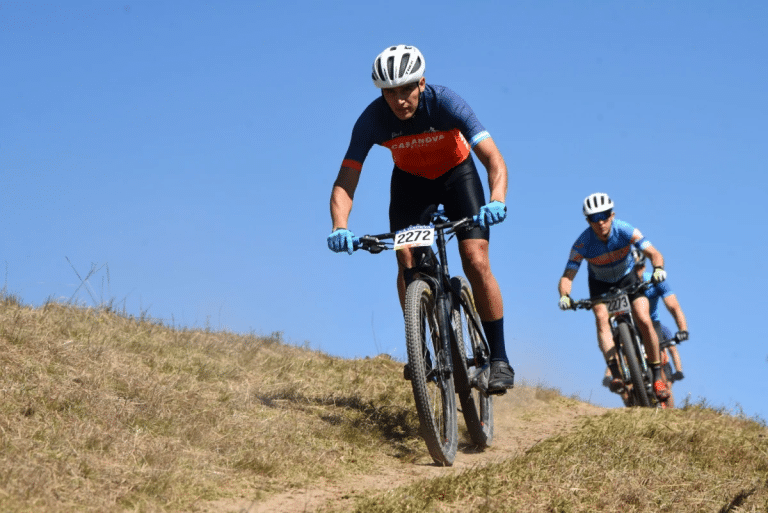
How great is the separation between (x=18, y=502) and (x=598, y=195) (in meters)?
7.93

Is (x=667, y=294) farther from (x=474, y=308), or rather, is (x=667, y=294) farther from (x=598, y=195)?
(x=474, y=308)

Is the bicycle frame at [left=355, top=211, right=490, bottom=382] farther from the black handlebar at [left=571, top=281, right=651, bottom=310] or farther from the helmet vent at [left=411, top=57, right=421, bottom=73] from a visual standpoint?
the black handlebar at [left=571, top=281, right=651, bottom=310]

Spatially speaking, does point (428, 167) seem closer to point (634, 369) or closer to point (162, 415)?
point (162, 415)

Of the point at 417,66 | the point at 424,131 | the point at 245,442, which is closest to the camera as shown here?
the point at 245,442

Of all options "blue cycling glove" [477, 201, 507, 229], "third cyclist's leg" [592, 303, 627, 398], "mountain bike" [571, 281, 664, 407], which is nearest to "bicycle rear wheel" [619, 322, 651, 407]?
"mountain bike" [571, 281, 664, 407]

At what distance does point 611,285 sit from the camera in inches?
416

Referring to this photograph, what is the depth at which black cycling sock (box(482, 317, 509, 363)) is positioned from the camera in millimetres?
6477

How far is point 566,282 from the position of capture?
404 inches

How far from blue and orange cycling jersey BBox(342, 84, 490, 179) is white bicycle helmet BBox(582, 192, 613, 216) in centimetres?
402

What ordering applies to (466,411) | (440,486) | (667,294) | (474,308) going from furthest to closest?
1. (667,294)
2. (474,308)
3. (466,411)
4. (440,486)

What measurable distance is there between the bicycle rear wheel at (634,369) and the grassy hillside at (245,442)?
161 centimetres

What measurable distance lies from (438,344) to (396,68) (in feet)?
6.70

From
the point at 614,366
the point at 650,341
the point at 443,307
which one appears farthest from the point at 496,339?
the point at 650,341

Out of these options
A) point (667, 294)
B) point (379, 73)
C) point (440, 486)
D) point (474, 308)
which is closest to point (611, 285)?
point (667, 294)
